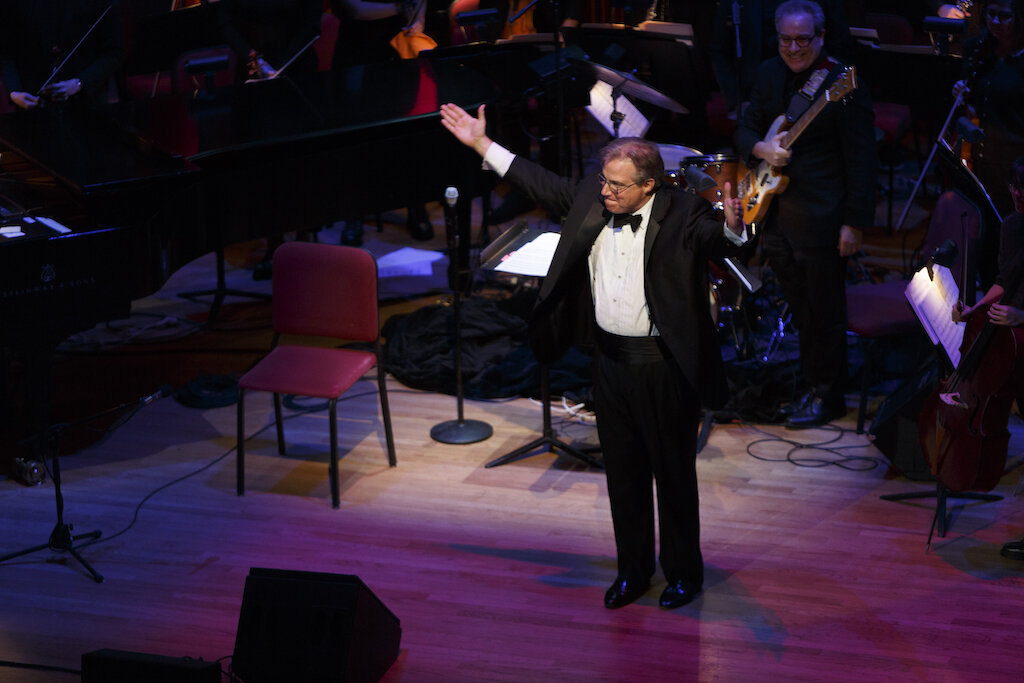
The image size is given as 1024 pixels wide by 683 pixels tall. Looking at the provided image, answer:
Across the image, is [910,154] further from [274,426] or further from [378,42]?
[274,426]

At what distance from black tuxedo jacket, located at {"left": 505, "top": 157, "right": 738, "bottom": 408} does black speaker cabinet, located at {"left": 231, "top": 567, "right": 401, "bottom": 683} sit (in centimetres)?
108

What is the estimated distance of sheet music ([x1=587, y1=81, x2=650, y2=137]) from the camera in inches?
217

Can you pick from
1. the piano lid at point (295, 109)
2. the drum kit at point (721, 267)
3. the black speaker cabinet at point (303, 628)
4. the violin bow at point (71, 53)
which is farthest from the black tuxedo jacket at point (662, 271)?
the violin bow at point (71, 53)

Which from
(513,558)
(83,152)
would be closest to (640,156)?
(513,558)

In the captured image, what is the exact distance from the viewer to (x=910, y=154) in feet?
31.6

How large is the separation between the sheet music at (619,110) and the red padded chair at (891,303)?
1243 mm

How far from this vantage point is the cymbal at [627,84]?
516 centimetres

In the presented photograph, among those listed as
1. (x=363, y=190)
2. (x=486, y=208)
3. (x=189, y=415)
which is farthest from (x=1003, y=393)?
(x=486, y=208)

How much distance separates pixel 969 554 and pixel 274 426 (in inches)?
122

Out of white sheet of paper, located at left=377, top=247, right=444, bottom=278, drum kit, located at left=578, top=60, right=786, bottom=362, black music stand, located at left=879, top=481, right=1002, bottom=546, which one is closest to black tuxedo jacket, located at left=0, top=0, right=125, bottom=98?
white sheet of paper, located at left=377, top=247, right=444, bottom=278

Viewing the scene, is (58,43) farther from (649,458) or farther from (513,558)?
(649,458)

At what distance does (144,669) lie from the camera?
3.07 m

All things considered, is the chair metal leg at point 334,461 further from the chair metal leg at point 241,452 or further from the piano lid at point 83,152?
the piano lid at point 83,152

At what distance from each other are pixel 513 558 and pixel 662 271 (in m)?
1.34
